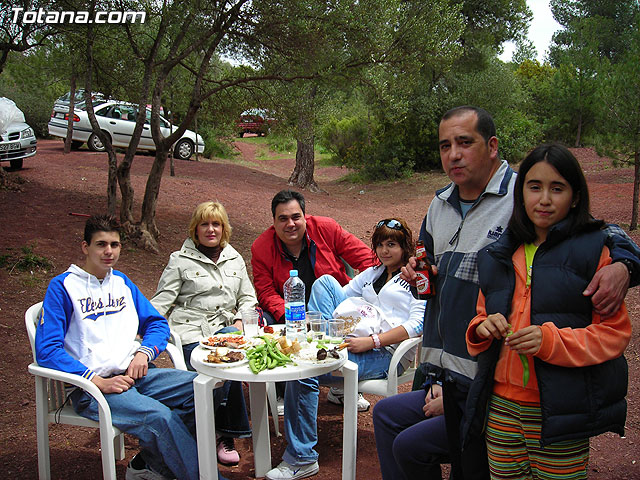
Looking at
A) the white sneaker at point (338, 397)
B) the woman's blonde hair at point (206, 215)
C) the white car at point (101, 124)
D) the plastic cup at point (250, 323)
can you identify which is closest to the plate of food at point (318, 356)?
the plastic cup at point (250, 323)

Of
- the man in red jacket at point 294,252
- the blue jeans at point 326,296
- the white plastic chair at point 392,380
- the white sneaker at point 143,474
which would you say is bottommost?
the white sneaker at point 143,474

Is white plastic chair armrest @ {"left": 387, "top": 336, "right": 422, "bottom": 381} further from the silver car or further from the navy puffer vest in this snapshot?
the silver car

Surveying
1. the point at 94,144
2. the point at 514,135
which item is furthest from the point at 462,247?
the point at 514,135

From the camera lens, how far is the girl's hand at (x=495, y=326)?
204 centimetres

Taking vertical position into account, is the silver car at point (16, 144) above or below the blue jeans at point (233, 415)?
above

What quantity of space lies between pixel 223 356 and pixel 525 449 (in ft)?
5.06

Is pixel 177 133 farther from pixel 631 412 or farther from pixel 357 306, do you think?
pixel 631 412

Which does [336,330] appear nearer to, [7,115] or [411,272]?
[411,272]

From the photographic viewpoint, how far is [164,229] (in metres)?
9.34

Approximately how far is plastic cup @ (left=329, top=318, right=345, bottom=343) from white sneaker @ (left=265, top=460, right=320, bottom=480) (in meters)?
0.74

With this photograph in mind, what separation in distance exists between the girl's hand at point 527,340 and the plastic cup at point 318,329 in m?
1.54

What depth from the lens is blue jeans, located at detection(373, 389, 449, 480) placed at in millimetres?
2477

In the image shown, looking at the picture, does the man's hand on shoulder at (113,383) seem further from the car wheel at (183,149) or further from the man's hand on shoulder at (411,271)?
the car wheel at (183,149)

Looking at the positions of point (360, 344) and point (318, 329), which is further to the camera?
point (360, 344)
